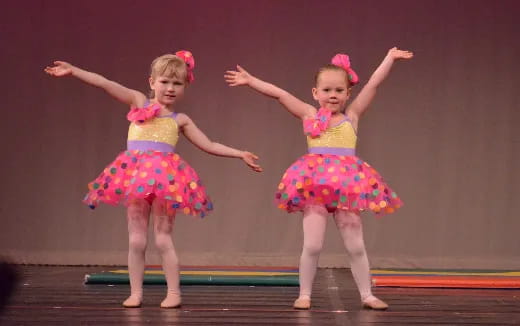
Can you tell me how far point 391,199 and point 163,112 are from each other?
0.98 metres

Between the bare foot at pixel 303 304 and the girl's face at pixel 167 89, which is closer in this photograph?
the bare foot at pixel 303 304

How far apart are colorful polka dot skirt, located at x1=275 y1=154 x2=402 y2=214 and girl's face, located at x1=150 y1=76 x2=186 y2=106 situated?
1.83ft

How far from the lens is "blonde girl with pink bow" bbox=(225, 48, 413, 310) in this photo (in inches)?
113

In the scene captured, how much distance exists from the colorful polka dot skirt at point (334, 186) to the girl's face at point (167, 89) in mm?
559

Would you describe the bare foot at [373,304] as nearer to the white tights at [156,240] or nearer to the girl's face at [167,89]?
the white tights at [156,240]

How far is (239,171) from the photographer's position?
5.17 meters

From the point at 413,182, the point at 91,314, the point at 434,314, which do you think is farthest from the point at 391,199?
the point at 413,182

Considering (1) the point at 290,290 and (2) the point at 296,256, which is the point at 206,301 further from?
(2) the point at 296,256

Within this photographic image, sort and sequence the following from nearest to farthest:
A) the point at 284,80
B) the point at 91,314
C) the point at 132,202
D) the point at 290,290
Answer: the point at 91,314 < the point at 132,202 < the point at 290,290 < the point at 284,80

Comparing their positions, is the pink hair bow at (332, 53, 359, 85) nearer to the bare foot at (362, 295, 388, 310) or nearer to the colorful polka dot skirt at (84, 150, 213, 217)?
the colorful polka dot skirt at (84, 150, 213, 217)

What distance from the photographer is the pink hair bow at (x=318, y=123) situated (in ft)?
9.73

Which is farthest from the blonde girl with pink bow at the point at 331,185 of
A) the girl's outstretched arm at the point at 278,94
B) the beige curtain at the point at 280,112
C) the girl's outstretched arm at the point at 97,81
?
the beige curtain at the point at 280,112

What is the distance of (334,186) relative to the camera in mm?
2816

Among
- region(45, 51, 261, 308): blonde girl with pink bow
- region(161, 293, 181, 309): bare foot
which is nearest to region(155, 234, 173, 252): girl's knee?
region(45, 51, 261, 308): blonde girl with pink bow
